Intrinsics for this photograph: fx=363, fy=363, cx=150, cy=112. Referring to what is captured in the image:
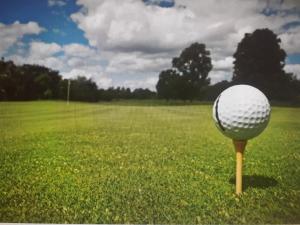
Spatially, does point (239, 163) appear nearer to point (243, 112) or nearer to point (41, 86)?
point (243, 112)

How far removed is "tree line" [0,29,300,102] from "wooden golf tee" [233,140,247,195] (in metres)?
0.58

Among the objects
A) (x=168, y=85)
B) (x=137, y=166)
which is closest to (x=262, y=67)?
(x=168, y=85)

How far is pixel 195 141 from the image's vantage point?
3.51 meters

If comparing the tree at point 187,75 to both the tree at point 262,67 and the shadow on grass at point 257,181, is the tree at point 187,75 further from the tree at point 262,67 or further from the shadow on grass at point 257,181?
the shadow on grass at point 257,181

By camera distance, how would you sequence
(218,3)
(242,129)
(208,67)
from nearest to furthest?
(242,129) < (218,3) < (208,67)

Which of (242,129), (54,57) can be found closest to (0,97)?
(54,57)

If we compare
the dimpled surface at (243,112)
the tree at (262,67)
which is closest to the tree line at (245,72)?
the tree at (262,67)

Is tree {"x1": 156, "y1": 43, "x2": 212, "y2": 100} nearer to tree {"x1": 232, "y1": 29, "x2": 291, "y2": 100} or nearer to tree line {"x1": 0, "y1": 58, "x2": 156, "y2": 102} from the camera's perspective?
tree {"x1": 232, "y1": 29, "x2": 291, "y2": 100}

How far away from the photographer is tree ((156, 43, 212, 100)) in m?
3.38

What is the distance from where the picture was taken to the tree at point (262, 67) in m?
3.29

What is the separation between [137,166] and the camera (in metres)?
3.32

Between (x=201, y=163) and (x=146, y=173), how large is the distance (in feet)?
1.73

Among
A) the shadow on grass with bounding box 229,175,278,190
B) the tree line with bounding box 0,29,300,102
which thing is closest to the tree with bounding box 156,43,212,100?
the tree line with bounding box 0,29,300,102

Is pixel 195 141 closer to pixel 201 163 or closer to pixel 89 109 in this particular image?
pixel 201 163
